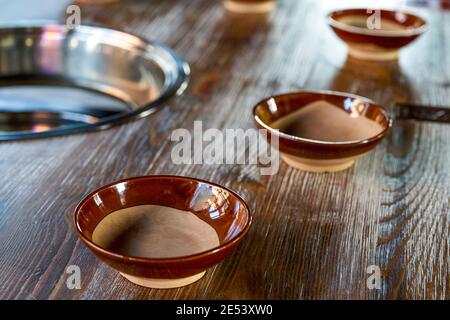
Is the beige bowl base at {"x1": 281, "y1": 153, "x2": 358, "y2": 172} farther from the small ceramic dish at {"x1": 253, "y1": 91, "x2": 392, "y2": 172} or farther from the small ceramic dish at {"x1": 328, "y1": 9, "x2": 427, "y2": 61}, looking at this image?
the small ceramic dish at {"x1": 328, "y1": 9, "x2": 427, "y2": 61}

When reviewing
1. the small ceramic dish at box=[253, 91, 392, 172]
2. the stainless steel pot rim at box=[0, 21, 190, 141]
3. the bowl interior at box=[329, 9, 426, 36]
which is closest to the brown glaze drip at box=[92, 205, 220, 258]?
the small ceramic dish at box=[253, 91, 392, 172]

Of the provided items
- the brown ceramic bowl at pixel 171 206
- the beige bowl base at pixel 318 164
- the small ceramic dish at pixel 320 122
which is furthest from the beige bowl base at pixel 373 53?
the brown ceramic bowl at pixel 171 206

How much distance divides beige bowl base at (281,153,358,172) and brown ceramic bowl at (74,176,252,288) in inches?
12.6

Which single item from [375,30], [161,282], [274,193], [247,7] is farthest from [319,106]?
[247,7]

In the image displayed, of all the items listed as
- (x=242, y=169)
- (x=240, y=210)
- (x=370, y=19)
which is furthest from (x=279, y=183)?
(x=370, y=19)

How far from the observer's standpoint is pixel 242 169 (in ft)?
4.47

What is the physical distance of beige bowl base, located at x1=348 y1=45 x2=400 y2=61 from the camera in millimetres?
2023

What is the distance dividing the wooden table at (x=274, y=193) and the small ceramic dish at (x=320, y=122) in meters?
0.04

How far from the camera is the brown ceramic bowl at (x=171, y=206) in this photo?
2.94 feet
